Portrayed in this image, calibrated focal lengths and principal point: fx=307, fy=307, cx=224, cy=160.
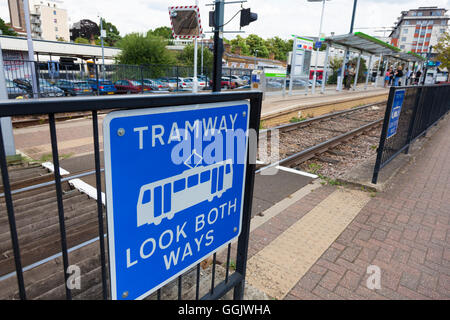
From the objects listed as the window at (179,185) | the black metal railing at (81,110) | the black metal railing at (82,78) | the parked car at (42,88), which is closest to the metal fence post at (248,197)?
the black metal railing at (81,110)

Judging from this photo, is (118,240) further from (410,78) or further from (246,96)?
(410,78)

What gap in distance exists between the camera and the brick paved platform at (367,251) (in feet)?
8.77

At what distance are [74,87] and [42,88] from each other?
1753 mm

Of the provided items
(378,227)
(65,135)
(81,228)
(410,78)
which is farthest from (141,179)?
(410,78)

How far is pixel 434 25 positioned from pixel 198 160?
13467 cm

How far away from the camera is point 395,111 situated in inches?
198

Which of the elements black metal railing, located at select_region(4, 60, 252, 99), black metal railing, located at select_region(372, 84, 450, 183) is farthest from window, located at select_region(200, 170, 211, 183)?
black metal railing, located at select_region(4, 60, 252, 99)

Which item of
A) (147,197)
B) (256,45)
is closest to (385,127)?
(147,197)

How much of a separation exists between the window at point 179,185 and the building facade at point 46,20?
376ft

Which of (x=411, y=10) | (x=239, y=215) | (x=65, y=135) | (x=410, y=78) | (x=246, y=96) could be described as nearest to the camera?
(x=246, y=96)

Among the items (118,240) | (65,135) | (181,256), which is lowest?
(65,135)

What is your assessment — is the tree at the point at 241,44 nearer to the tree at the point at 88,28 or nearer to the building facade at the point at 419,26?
the tree at the point at 88,28

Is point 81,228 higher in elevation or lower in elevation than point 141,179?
lower

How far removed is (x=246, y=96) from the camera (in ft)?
5.90
